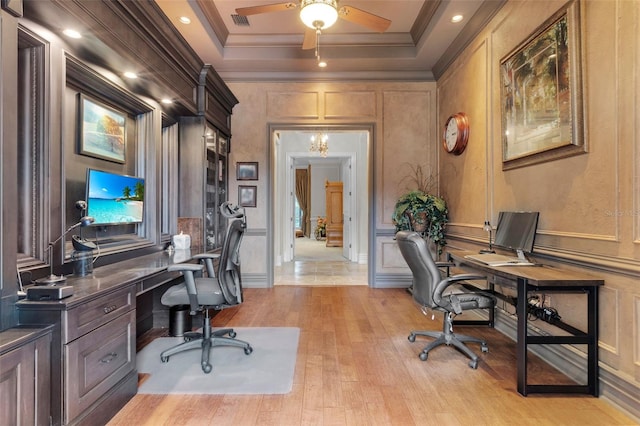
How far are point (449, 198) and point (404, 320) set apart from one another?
190 centimetres

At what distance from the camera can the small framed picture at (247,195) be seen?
4984 mm

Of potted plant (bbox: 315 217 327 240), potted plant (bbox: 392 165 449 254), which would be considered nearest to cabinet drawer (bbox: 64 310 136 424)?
potted plant (bbox: 392 165 449 254)

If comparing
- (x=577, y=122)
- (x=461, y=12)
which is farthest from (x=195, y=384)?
(x=461, y=12)

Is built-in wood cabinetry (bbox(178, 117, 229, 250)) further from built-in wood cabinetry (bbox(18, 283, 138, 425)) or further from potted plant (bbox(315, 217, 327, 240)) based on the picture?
potted plant (bbox(315, 217, 327, 240))

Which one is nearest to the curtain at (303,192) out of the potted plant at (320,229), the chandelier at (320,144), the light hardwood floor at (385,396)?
the potted plant at (320,229)

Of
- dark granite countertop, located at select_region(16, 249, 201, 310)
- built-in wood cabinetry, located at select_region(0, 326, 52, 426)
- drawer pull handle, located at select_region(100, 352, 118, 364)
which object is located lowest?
drawer pull handle, located at select_region(100, 352, 118, 364)

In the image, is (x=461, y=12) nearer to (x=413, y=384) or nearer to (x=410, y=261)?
(x=410, y=261)

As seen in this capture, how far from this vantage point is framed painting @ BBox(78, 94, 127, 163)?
2455mm

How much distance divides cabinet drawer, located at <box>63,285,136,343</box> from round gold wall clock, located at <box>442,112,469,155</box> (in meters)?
3.74

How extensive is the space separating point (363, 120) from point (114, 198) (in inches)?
137

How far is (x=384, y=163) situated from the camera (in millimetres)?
4957

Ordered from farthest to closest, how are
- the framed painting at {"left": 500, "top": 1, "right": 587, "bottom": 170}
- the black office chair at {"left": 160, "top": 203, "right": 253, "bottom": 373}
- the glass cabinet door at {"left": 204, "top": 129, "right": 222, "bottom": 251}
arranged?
the glass cabinet door at {"left": 204, "top": 129, "right": 222, "bottom": 251}
the black office chair at {"left": 160, "top": 203, "right": 253, "bottom": 373}
the framed painting at {"left": 500, "top": 1, "right": 587, "bottom": 170}

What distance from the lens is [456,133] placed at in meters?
4.11

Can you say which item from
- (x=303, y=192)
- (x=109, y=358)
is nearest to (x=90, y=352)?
(x=109, y=358)
